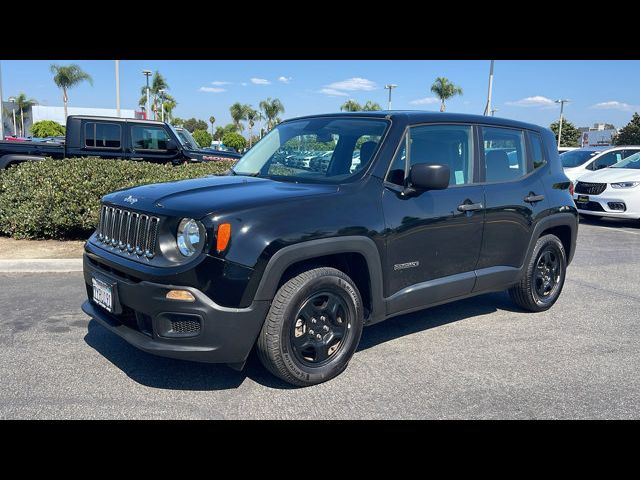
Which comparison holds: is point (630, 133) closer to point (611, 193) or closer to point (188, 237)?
point (611, 193)

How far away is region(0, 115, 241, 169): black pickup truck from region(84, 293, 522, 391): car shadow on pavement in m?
6.57

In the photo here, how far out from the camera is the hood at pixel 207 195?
3.27 meters

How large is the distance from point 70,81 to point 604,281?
2051 inches

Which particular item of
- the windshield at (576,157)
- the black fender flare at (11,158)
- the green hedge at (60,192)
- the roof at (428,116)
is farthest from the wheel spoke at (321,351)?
the windshield at (576,157)

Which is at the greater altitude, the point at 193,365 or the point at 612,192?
the point at 612,192

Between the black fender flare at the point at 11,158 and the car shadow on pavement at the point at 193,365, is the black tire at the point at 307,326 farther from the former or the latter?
the black fender flare at the point at 11,158

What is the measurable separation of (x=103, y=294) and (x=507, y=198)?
133 inches

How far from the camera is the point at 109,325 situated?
3.54 meters

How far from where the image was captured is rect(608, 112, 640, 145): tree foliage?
43.9 metres

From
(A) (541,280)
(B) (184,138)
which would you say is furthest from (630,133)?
(A) (541,280)

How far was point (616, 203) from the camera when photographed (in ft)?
37.0

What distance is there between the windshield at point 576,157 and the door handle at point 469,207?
11409mm

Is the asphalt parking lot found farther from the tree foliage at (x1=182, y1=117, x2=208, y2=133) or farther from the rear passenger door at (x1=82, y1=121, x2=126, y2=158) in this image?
the tree foliage at (x1=182, y1=117, x2=208, y2=133)
